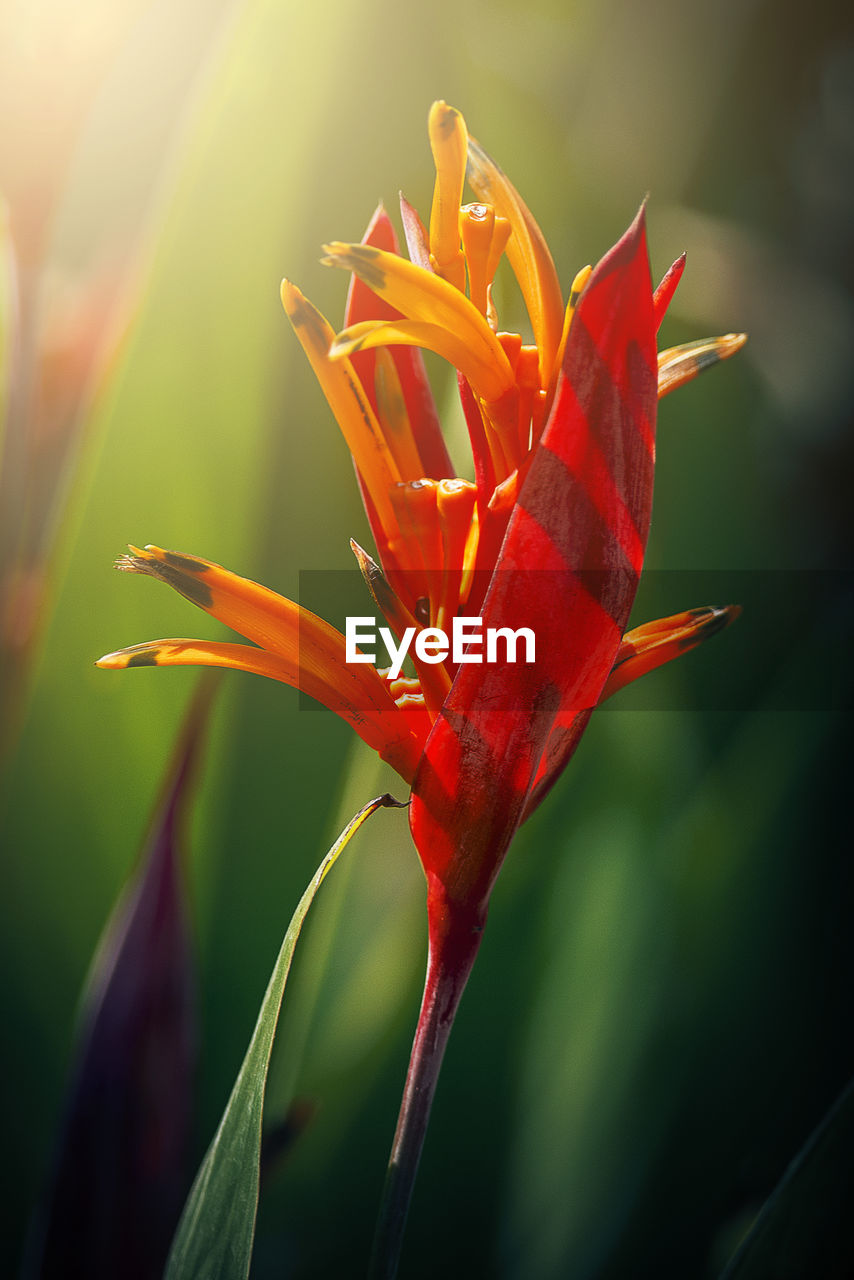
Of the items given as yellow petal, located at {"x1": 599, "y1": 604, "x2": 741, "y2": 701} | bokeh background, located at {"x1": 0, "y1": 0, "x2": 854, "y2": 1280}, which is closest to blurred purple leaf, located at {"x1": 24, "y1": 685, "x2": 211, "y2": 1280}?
bokeh background, located at {"x1": 0, "y1": 0, "x2": 854, "y2": 1280}

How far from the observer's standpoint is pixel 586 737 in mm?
377

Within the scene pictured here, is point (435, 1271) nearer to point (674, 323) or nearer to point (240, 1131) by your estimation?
point (240, 1131)

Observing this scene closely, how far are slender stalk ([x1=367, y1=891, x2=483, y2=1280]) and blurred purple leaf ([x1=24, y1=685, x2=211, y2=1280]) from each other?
A: 0.12 meters

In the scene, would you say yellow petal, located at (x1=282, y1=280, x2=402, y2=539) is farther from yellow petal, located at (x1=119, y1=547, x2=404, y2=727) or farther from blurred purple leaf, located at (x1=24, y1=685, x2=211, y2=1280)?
blurred purple leaf, located at (x1=24, y1=685, x2=211, y2=1280)

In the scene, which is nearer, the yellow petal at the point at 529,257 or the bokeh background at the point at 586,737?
the yellow petal at the point at 529,257

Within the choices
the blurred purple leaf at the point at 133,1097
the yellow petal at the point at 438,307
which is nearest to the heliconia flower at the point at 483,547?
the yellow petal at the point at 438,307

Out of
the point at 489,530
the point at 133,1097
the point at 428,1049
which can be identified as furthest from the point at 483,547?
the point at 133,1097

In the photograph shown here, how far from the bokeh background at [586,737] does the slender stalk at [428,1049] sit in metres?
0.12

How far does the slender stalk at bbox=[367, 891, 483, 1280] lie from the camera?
239 millimetres

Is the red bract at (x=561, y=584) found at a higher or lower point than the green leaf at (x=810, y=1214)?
higher

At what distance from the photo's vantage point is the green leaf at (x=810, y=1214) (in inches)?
10.4

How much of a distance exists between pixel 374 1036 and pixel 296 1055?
0.13 feet

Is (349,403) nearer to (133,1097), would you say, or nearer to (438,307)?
(438,307)

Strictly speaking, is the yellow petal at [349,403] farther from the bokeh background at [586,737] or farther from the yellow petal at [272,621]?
the bokeh background at [586,737]
